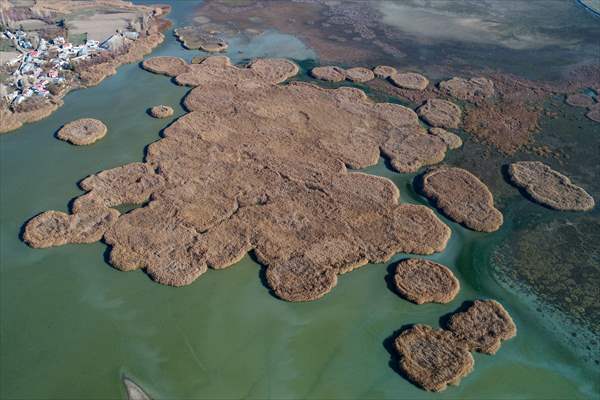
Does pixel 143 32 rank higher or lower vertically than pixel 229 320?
higher

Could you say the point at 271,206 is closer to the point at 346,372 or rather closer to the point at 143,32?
the point at 346,372

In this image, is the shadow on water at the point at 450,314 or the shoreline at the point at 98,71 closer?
the shadow on water at the point at 450,314

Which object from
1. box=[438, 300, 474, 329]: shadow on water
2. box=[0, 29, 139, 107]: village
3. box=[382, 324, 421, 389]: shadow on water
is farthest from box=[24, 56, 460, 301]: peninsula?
box=[0, 29, 139, 107]: village

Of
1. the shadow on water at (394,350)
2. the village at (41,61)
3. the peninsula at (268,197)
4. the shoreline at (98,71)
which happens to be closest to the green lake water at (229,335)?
the shadow on water at (394,350)

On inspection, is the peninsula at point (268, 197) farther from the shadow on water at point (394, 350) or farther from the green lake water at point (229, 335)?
the shadow on water at point (394, 350)

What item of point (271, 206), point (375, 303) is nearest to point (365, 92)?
point (271, 206)

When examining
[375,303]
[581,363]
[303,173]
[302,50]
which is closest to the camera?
[581,363]

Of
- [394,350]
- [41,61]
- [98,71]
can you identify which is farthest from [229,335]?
[41,61]
